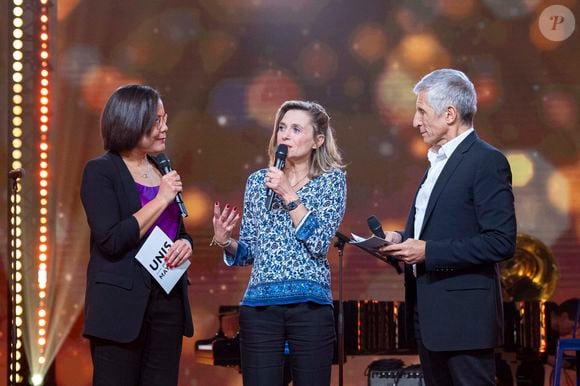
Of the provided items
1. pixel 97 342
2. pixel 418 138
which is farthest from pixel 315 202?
pixel 418 138

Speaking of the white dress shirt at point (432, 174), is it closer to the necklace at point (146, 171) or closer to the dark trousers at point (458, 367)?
the dark trousers at point (458, 367)

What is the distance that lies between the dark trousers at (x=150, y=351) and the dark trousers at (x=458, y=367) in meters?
0.81

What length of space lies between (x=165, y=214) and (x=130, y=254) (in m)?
0.23

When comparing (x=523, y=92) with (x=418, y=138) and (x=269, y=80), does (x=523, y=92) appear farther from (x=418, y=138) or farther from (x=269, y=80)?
(x=269, y=80)

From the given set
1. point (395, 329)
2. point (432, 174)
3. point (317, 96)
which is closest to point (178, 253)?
point (432, 174)

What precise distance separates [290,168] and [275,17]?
3043 millimetres

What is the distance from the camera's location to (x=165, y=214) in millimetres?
2822

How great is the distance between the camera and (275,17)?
586 centimetres

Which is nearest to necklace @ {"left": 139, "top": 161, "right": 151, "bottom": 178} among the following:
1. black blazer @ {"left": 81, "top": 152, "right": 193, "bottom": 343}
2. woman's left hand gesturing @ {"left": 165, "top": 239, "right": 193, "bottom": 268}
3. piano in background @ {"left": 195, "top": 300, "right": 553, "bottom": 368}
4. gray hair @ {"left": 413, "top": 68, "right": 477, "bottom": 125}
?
black blazer @ {"left": 81, "top": 152, "right": 193, "bottom": 343}

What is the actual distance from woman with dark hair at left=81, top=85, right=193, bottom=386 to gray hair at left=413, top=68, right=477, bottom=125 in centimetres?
90

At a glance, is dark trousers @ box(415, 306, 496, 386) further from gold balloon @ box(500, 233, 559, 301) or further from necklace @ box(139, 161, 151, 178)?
gold balloon @ box(500, 233, 559, 301)

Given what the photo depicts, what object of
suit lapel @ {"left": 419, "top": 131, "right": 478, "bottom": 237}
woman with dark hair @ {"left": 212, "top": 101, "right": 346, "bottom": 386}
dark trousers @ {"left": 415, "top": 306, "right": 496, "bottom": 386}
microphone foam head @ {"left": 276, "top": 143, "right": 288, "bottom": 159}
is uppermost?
microphone foam head @ {"left": 276, "top": 143, "right": 288, "bottom": 159}

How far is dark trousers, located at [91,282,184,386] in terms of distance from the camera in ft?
8.43

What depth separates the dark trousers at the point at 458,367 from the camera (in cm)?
260
